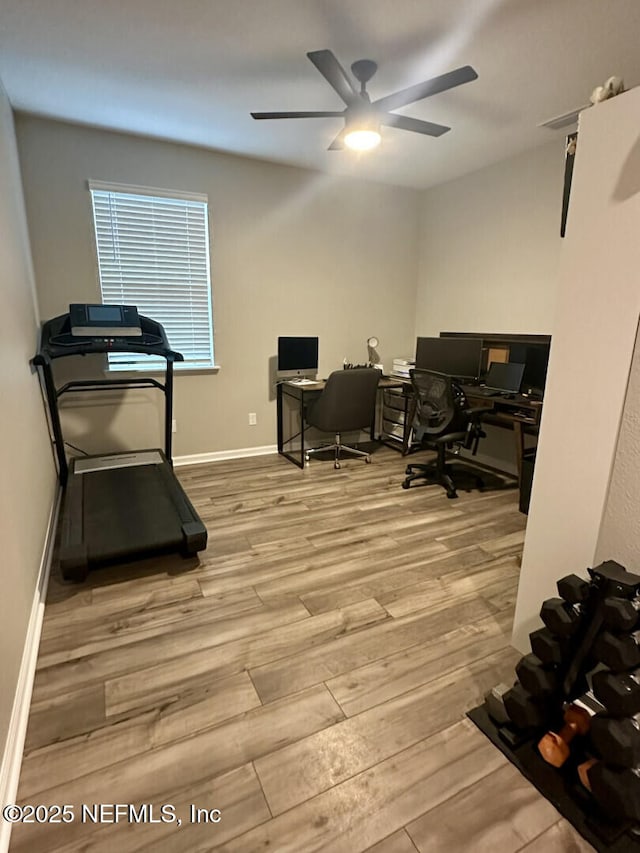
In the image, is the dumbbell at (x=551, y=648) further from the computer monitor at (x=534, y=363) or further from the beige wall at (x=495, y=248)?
the beige wall at (x=495, y=248)

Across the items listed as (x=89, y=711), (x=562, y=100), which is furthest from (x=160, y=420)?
(x=562, y=100)

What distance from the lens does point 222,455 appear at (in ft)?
13.9

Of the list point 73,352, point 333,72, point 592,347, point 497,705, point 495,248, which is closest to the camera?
point 592,347

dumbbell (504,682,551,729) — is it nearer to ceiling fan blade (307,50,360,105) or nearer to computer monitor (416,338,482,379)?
ceiling fan blade (307,50,360,105)

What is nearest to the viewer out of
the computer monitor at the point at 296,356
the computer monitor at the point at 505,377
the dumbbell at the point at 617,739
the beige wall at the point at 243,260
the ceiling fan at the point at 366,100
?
the dumbbell at the point at 617,739

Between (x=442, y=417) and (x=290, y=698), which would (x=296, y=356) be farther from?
(x=290, y=698)

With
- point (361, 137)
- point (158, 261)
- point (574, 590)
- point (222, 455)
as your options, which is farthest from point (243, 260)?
point (574, 590)

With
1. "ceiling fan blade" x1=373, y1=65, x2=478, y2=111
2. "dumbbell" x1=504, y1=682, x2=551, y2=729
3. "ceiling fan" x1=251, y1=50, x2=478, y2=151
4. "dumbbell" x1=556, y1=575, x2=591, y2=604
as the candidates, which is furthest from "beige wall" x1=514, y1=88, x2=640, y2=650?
"ceiling fan" x1=251, y1=50, x2=478, y2=151

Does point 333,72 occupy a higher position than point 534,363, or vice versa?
point 333,72

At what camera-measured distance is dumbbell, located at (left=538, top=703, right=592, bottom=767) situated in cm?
128

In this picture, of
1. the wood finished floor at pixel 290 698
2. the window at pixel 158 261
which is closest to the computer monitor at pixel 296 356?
the window at pixel 158 261

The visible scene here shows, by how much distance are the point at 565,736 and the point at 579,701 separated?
111 mm

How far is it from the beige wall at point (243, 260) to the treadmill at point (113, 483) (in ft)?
1.36

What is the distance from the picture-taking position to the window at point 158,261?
11.5 ft
